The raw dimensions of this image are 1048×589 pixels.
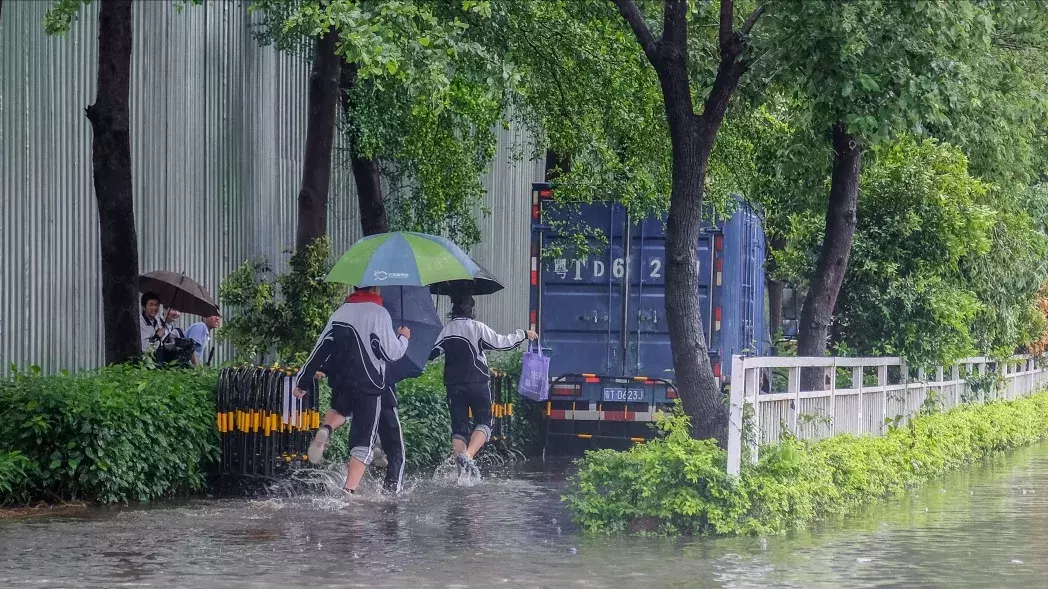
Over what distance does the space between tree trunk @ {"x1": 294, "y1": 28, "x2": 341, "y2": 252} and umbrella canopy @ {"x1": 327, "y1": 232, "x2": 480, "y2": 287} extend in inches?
185

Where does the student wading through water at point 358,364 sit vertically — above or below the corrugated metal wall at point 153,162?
below

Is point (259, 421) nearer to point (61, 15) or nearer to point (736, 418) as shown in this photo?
point (736, 418)

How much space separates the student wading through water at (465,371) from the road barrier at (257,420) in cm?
191

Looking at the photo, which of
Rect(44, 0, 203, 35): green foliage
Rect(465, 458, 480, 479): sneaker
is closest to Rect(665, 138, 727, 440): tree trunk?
Rect(465, 458, 480, 479): sneaker

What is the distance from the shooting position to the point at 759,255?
20.0 m

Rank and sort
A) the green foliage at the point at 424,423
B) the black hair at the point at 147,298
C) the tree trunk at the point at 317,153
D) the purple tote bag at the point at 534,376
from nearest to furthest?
the purple tote bag at the point at 534,376 < the green foliage at the point at 424,423 < the black hair at the point at 147,298 < the tree trunk at the point at 317,153

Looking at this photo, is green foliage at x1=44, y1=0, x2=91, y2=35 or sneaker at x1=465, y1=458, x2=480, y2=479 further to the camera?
green foliage at x1=44, y1=0, x2=91, y2=35

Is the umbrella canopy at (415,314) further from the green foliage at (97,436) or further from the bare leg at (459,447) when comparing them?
the green foliage at (97,436)

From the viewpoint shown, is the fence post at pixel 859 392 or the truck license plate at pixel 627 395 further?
the truck license plate at pixel 627 395

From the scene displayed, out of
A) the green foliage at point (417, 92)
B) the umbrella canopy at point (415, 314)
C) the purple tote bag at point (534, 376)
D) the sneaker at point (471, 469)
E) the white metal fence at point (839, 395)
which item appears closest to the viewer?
the white metal fence at point (839, 395)

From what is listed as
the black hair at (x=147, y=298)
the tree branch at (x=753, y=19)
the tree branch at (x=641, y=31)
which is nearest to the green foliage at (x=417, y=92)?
the tree branch at (x=641, y=31)

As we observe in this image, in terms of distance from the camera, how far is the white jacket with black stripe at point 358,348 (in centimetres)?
1253

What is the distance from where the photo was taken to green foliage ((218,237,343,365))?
1778cm

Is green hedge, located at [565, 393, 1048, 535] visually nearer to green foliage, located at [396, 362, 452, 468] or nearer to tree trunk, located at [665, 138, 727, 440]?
tree trunk, located at [665, 138, 727, 440]
